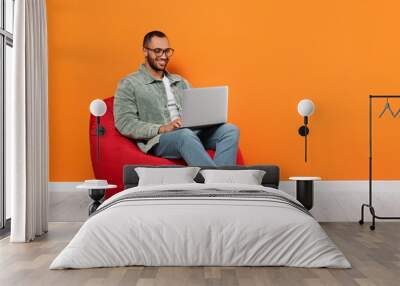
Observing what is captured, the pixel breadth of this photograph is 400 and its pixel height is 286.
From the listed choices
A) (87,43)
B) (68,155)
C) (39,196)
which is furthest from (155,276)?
(87,43)

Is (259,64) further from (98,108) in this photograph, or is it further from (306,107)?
(98,108)

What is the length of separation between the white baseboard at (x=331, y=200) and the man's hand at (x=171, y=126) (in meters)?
1.28

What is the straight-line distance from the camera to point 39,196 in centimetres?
529

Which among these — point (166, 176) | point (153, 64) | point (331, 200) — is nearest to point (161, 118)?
point (153, 64)

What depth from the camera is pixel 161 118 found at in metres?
6.34

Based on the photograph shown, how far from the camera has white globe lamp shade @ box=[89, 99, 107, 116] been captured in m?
6.25

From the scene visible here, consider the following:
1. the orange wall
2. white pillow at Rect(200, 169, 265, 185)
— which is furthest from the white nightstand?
the orange wall

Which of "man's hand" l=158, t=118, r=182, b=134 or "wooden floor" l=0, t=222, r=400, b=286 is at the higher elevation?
"man's hand" l=158, t=118, r=182, b=134

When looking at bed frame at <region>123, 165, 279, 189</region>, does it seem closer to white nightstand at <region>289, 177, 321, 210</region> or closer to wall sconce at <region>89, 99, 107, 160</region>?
white nightstand at <region>289, 177, 321, 210</region>

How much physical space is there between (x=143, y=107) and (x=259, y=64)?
154 cm

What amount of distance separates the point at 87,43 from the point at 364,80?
3.37 m

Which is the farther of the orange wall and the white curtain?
the orange wall

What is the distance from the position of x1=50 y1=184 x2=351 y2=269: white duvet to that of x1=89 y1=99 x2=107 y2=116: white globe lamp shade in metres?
2.56

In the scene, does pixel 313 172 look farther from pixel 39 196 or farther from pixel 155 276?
pixel 155 276
